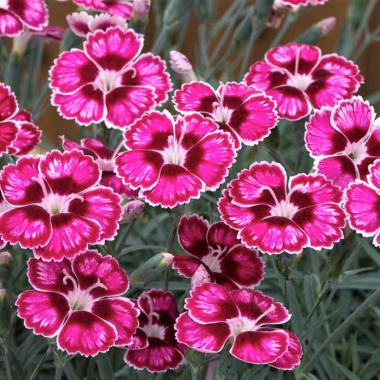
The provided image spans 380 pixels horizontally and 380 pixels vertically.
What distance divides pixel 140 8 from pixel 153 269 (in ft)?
1.45

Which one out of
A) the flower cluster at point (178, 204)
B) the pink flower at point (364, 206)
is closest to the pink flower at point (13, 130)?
the flower cluster at point (178, 204)

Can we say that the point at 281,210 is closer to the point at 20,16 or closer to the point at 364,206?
the point at 364,206

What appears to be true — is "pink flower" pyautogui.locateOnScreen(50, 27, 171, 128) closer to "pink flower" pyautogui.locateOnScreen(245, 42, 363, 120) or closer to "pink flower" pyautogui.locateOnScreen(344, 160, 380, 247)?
"pink flower" pyautogui.locateOnScreen(245, 42, 363, 120)

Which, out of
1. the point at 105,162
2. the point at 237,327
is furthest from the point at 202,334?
the point at 105,162

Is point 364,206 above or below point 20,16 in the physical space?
above

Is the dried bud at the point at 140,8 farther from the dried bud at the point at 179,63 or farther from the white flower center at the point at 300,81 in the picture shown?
the white flower center at the point at 300,81

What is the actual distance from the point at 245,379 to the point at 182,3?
0.57 m

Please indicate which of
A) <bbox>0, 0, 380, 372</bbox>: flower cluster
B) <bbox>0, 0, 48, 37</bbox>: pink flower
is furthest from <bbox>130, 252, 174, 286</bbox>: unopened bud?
<bbox>0, 0, 48, 37</bbox>: pink flower

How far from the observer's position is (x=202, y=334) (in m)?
0.70

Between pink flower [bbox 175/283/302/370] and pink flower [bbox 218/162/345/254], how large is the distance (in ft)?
0.19

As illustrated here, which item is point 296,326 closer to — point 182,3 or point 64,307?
point 64,307

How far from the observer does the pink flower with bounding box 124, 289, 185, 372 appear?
31.3 inches

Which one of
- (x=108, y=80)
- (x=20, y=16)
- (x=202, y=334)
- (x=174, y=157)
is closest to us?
(x=202, y=334)

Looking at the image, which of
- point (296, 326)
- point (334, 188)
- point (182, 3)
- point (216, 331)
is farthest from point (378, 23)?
point (216, 331)
